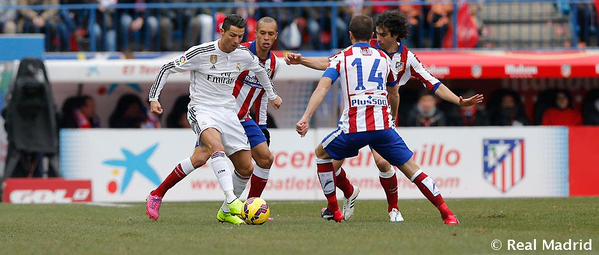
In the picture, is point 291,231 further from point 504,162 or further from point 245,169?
point 504,162

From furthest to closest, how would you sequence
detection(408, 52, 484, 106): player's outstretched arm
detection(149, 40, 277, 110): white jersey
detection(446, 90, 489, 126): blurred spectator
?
detection(446, 90, 489, 126): blurred spectator, detection(149, 40, 277, 110): white jersey, detection(408, 52, 484, 106): player's outstretched arm

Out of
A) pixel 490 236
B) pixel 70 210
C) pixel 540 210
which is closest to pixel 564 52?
pixel 540 210

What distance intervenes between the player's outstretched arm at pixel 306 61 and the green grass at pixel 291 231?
5.02 feet

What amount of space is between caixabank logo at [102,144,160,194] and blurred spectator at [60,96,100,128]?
5.81 feet

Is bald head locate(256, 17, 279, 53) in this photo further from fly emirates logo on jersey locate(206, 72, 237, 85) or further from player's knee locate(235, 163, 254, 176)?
player's knee locate(235, 163, 254, 176)

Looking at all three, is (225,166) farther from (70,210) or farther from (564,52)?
(564,52)

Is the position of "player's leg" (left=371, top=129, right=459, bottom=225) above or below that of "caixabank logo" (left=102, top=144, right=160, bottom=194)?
above

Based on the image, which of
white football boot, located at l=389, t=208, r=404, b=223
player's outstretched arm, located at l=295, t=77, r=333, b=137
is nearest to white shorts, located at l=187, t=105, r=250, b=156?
player's outstretched arm, located at l=295, t=77, r=333, b=137

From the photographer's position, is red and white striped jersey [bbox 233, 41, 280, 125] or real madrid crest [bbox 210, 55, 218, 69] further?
red and white striped jersey [bbox 233, 41, 280, 125]

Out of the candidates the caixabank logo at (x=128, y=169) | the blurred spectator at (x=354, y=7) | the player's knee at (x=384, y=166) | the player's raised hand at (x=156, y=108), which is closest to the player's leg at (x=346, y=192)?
the player's knee at (x=384, y=166)

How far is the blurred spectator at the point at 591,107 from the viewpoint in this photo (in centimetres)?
2348

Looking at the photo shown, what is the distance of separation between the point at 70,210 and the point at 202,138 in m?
3.72

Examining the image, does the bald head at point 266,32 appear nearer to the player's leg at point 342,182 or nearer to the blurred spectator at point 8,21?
the player's leg at point 342,182

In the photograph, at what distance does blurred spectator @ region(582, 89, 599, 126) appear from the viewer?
23.5 metres
